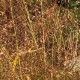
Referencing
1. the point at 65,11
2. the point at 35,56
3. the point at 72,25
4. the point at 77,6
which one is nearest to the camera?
the point at 35,56

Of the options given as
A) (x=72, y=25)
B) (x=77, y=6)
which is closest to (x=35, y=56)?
(x=72, y=25)

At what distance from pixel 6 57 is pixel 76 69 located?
0.58 meters

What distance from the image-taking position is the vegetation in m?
2.45

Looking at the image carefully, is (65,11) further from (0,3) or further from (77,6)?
(0,3)

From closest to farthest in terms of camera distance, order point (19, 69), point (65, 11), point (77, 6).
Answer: point (19, 69) → point (65, 11) → point (77, 6)

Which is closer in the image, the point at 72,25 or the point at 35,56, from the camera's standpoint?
the point at 35,56

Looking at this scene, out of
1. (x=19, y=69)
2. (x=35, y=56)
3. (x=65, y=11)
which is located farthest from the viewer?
(x=65, y=11)

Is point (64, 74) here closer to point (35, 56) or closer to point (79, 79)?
point (79, 79)

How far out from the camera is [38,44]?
2934mm

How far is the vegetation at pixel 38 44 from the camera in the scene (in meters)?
2.45

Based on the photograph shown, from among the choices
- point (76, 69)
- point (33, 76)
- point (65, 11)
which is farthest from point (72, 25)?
point (33, 76)

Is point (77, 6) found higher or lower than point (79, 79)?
higher

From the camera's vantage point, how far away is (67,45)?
2.97 meters

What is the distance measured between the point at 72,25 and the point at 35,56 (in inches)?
34.6
